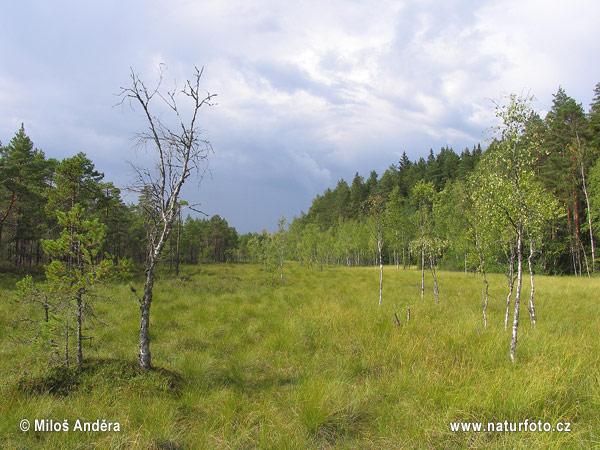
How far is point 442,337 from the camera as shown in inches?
271

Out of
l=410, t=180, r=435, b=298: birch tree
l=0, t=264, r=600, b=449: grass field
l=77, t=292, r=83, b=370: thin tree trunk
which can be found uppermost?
l=410, t=180, r=435, b=298: birch tree

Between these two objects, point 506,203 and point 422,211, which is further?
point 422,211

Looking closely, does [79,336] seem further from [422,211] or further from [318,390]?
[422,211]

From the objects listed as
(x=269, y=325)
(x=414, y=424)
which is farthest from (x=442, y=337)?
(x=269, y=325)

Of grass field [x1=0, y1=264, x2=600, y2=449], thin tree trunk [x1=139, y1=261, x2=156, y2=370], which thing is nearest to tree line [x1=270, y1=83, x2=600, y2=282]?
grass field [x1=0, y1=264, x2=600, y2=449]

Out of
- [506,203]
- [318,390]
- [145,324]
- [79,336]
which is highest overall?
[506,203]

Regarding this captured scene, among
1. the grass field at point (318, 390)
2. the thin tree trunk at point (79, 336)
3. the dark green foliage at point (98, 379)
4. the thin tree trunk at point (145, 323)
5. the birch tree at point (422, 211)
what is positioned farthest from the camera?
the birch tree at point (422, 211)

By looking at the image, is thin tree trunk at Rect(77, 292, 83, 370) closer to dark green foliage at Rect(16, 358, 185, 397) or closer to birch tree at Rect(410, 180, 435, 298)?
dark green foliage at Rect(16, 358, 185, 397)

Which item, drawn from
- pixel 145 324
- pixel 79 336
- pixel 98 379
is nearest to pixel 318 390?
pixel 145 324

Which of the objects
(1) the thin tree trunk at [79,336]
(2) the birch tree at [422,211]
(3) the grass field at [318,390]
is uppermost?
(2) the birch tree at [422,211]

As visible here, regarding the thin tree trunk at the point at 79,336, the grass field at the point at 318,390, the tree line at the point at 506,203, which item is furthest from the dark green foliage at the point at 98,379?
the tree line at the point at 506,203

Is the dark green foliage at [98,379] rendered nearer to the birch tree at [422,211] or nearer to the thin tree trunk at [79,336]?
the thin tree trunk at [79,336]

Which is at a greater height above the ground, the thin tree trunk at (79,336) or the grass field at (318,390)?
the thin tree trunk at (79,336)

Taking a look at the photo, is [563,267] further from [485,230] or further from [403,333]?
[403,333]
